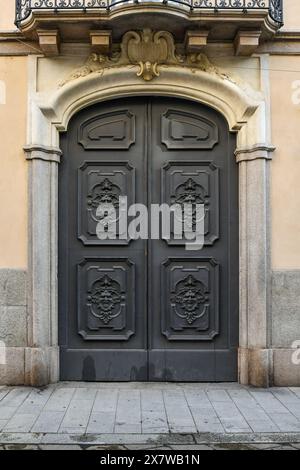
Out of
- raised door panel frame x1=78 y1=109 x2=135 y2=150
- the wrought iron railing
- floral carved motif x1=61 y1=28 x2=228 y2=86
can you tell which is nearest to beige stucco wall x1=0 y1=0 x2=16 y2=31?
the wrought iron railing

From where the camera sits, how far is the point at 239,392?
6.52 meters

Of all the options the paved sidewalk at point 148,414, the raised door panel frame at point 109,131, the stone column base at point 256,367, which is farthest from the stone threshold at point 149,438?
the raised door panel frame at point 109,131

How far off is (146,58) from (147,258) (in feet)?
8.53

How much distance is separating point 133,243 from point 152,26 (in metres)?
2.76

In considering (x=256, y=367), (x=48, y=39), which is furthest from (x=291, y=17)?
(x=256, y=367)

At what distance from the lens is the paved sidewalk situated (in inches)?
199

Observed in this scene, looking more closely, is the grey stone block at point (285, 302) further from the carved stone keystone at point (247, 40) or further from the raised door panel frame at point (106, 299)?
the carved stone keystone at point (247, 40)

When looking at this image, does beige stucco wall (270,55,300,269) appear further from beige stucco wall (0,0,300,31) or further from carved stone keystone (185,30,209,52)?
carved stone keystone (185,30,209,52)

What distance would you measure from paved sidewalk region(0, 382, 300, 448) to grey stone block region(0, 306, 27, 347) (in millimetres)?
586

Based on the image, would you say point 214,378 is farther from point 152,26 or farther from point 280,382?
point 152,26

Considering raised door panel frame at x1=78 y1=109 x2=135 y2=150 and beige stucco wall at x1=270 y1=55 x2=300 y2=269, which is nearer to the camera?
beige stucco wall at x1=270 y1=55 x2=300 y2=269

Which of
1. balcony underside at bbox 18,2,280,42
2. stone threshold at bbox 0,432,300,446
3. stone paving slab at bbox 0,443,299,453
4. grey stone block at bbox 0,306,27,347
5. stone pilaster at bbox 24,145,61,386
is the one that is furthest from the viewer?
grey stone block at bbox 0,306,27,347

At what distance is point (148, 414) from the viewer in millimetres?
5672
